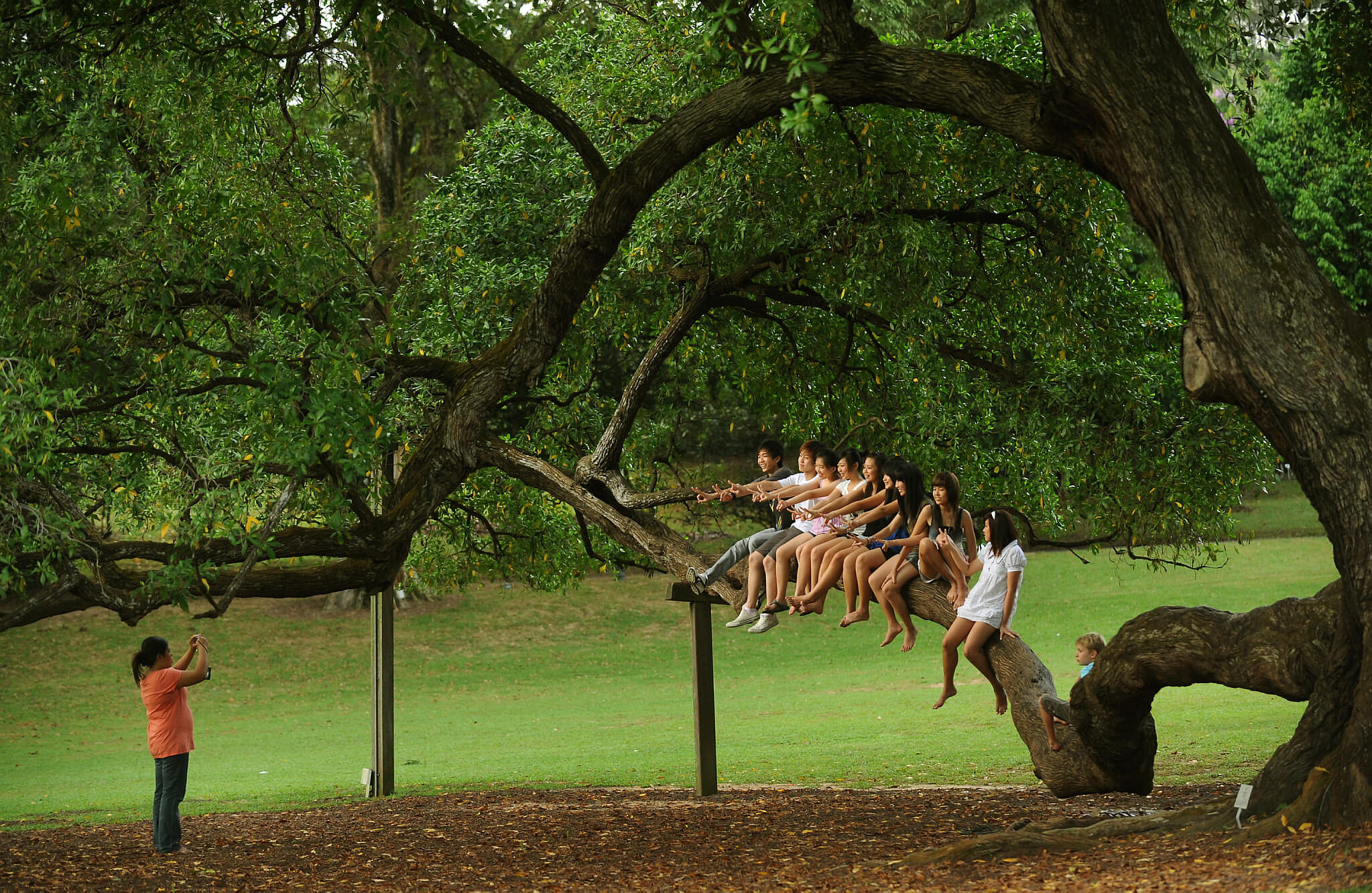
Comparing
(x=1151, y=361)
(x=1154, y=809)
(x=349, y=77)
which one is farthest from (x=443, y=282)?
(x=1154, y=809)

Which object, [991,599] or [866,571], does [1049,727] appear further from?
[866,571]

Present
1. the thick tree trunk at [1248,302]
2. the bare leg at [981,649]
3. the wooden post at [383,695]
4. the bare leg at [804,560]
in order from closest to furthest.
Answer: the thick tree trunk at [1248,302] → the bare leg at [981,649] → the bare leg at [804,560] → the wooden post at [383,695]

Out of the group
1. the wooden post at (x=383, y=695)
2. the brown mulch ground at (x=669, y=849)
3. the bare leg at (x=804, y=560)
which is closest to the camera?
the brown mulch ground at (x=669, y=849)

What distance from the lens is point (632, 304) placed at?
44.5 feet

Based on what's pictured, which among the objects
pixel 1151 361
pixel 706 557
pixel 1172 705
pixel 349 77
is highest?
pixel 349 77

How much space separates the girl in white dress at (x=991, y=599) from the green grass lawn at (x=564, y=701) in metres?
5.58

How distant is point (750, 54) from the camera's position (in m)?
7.25

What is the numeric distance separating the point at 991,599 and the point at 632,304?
6.38 meters

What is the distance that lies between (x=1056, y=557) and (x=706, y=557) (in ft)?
103

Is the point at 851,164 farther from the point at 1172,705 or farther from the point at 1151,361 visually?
the point at 1172,705

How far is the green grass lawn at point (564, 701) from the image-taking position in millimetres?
16016

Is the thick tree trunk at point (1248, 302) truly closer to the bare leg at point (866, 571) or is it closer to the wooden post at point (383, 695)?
the bare leg at point (866, 571)

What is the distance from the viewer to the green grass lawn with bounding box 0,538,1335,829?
1602 centimetres

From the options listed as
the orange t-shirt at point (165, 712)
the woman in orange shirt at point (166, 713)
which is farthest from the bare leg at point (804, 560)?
the orange t-shirt at point (165, 712)
